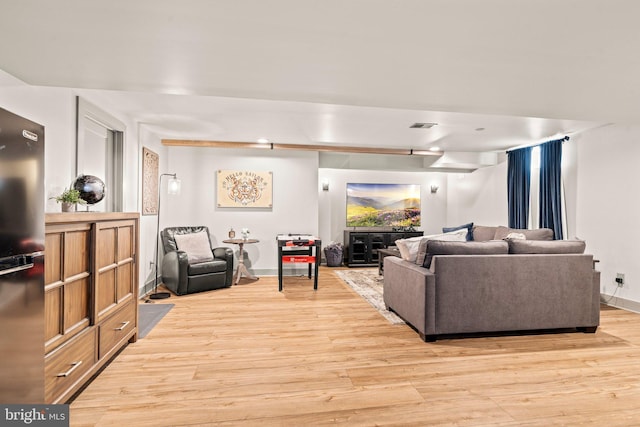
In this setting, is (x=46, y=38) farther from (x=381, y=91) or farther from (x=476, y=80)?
(x=476, y=80)

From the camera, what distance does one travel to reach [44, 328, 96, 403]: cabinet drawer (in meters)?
1.77

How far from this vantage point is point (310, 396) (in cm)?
212

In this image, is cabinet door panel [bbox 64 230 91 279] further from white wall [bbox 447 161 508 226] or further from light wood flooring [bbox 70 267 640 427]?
white wall [bbox 447 161 508 226]

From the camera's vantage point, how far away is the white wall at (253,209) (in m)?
5.91

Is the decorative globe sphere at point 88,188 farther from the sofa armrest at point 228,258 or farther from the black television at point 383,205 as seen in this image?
the black television at point 383,205

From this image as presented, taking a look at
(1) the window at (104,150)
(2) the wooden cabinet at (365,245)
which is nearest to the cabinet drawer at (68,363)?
(1) the window at (104,150)

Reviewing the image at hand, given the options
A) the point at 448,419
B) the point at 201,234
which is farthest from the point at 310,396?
the point at 201,234

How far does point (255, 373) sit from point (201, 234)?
3332 millimetres

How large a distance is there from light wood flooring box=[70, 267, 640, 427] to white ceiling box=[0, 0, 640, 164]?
2.11 m

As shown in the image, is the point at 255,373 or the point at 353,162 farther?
the point at 353,162

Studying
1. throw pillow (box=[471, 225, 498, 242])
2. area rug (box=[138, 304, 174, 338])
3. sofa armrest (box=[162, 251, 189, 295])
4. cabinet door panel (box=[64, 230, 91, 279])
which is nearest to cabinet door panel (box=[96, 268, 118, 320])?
cabinet door panel (box=[64, 230, 91, 279])

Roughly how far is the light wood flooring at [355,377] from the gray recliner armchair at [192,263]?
1108 mm

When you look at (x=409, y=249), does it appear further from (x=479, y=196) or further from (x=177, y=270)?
(x=479, y=196)

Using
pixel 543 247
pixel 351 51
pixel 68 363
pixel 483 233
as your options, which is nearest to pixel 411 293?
pixel 543 247
